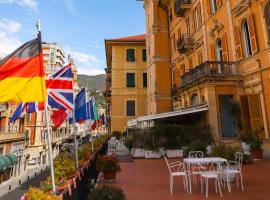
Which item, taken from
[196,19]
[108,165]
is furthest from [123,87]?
[108,165]

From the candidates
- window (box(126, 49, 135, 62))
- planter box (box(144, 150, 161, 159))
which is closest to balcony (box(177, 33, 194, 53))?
planter box (box(144, 150, 161, 159))

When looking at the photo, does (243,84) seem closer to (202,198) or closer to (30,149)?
(202,198)

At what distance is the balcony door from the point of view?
13891 mm

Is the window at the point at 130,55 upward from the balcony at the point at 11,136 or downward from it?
upward

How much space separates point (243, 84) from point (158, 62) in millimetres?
12754

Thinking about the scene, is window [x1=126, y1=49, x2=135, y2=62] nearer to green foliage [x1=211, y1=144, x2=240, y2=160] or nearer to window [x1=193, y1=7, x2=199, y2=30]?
window [x1=193, y1=7, x2=199, y2=30]

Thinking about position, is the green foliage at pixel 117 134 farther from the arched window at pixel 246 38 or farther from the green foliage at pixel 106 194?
the green foliage at pixel 106 194

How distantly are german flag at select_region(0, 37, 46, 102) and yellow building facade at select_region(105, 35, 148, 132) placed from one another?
2803cm

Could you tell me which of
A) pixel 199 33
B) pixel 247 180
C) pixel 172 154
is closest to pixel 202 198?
pixel 247 180

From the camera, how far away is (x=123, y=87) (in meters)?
33.4

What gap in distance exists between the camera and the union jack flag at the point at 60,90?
6594 mm

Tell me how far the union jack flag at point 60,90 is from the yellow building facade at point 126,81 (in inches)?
1006

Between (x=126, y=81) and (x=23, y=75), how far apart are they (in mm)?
29485

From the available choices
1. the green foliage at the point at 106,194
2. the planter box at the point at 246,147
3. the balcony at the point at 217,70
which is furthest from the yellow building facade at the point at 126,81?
the green foliage at the point at 106,194
